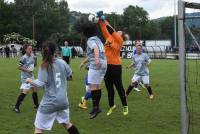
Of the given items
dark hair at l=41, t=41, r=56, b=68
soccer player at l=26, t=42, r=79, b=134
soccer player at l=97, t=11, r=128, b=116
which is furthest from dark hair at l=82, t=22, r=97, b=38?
dark hair at l=41, t=41, r=56, b=68

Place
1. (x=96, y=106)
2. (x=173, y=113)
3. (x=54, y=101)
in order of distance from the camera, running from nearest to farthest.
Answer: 1. (x=54, y=101)
2. (x=96, y=106)
3. (x=173, y=113)

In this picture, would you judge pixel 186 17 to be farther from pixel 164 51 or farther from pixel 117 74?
pixel 164 51

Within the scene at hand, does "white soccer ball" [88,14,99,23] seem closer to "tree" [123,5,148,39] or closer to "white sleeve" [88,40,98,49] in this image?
"white sleeve" [88,40,98,49]

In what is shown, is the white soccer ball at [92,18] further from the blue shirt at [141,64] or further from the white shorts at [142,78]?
the white shorts at [142,78]

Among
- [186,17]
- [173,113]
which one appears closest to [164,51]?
[173,113]

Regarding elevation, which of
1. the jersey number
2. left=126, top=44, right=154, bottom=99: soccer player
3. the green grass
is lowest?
the green grass

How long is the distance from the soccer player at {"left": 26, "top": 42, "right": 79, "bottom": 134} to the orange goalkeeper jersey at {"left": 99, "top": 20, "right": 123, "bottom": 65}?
12.3ft

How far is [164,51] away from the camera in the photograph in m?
65.9

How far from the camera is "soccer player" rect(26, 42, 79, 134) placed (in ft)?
24.1

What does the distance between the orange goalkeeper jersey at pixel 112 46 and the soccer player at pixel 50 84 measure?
148 inches

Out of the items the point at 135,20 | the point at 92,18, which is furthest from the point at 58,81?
the point at 135,20

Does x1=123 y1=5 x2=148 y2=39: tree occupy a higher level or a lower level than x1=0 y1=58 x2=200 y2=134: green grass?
higher

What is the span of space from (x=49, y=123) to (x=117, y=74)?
12.9 ft

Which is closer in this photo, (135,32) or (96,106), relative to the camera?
(96,106)
